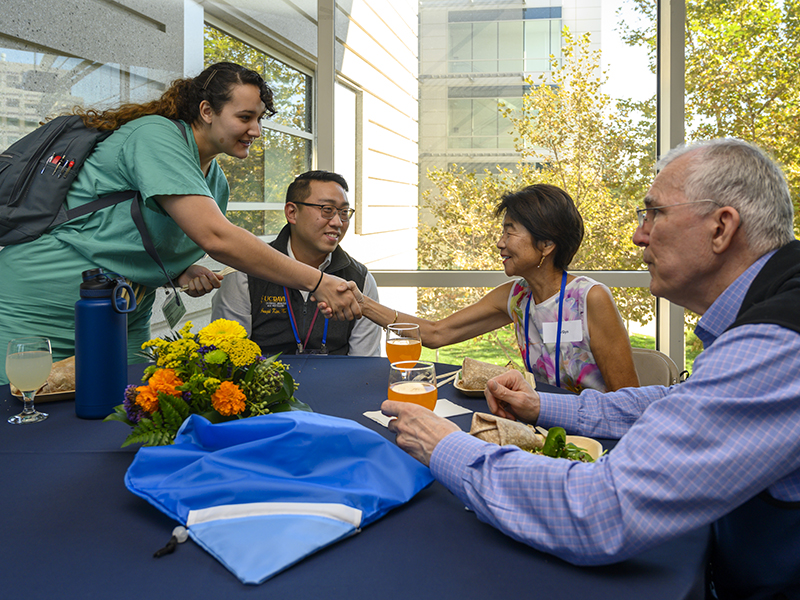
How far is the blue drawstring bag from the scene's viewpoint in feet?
2.65

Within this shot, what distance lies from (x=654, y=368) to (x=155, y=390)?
6.14 feet

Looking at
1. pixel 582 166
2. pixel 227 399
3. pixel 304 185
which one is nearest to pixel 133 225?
pixel 304 185

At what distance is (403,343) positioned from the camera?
1.68 meters

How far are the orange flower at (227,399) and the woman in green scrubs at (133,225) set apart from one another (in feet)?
3.03

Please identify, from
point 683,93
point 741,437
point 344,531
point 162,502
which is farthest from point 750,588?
point 683,93

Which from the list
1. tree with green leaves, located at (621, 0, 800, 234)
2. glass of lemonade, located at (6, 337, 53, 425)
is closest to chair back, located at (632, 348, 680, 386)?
glass of lemonade, located at (6, 337, 53, 425)

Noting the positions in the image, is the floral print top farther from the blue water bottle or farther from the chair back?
the blue water bottle

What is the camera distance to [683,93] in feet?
13.8

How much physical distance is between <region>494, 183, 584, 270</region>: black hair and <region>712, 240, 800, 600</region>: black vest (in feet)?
4.31

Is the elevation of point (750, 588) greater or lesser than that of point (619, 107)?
lesser

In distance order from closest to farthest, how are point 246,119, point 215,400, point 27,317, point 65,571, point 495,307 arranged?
point 65,571 → point 215,400 → point 27,317 → point 246,119 → point 495,307

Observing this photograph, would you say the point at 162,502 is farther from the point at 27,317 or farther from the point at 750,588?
the point at 27,317

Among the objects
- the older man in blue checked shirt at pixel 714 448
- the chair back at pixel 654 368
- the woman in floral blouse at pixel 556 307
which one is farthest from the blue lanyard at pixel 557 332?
the older man in blue checked shirt at pixel 714 448

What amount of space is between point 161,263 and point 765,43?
15.1 ft
